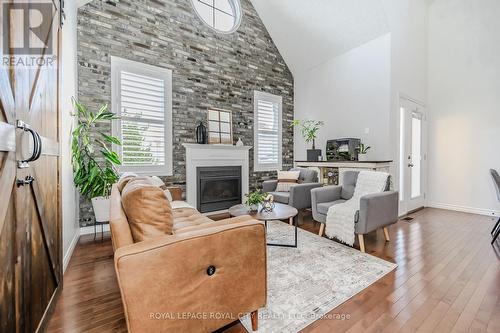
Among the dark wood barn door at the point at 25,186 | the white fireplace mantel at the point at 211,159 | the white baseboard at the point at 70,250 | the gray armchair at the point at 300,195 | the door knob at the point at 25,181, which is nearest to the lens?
the dark wood barn door at the point at 25,186

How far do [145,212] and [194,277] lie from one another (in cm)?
43

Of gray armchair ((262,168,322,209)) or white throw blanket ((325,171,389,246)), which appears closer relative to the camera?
white throw blanket ((325,171,389,246))

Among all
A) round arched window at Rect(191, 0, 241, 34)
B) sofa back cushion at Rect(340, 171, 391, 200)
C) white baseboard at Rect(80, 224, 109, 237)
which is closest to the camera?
white baseboard at Rect(80, 224, 109, 237)

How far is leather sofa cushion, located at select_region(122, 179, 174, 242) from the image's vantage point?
123 cm

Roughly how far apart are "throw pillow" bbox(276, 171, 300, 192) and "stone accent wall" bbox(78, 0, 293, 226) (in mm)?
949

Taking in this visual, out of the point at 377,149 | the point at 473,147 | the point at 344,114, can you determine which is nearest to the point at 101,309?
the point at 377,149

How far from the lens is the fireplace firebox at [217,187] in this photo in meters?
4.35

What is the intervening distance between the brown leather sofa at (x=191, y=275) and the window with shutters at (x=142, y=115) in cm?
259

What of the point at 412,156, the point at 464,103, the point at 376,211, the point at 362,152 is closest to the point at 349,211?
the point at 376,211

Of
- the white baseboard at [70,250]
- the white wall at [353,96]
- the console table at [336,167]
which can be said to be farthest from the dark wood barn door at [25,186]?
the white wall at [353,96]

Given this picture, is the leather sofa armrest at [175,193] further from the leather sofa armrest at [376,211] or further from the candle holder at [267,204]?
the leather sofa armrest at [376,211]

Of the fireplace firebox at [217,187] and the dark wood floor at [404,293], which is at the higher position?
the fireplace firebox at [217,187]

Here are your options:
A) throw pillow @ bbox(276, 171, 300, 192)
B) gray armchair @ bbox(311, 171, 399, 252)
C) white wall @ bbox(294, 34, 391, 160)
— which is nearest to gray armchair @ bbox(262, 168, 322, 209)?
throw pillow @ bbox(276, 171, 300, 192)

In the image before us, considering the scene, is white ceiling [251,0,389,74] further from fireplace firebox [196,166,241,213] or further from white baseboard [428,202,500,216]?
white baseboard [428,202,500,216]
